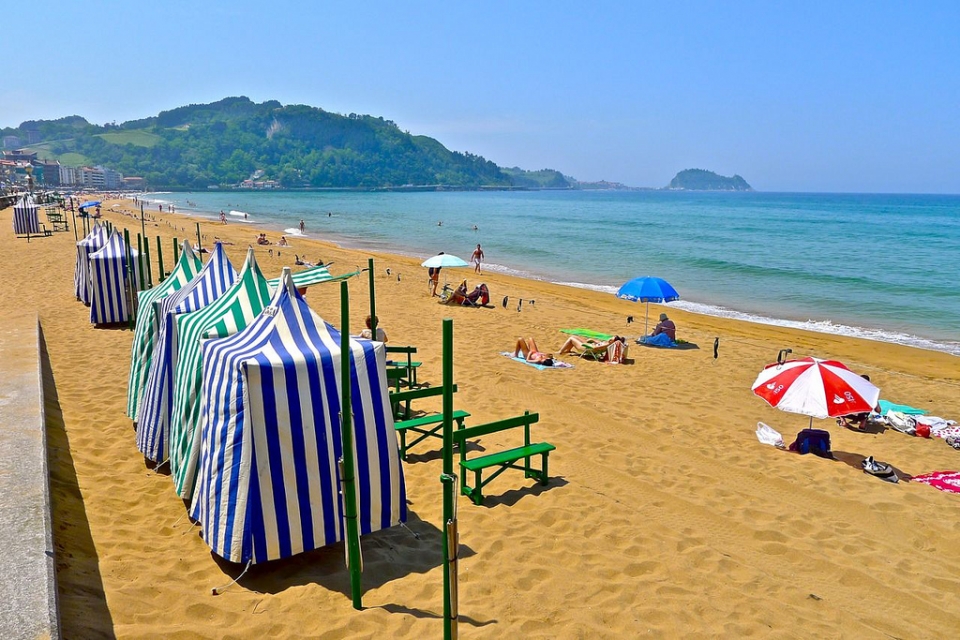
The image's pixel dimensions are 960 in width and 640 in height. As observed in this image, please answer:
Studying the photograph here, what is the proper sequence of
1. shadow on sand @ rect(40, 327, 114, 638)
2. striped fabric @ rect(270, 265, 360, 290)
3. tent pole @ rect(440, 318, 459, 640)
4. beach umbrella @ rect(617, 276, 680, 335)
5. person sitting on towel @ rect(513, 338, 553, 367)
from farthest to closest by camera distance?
beach umbrella @ rect(617, 276, 680, 335) → person sitting on towel @ rect(513, 338, 553, 367) → striped fabric @ rect(270, 265, 360, 290) → shadow on sand @ rect(40, 327, 114, 638) → tent pole @ rect(440, 318, 459, 640)

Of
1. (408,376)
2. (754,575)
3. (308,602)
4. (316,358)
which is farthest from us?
(408,376)

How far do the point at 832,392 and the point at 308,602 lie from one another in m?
5.53

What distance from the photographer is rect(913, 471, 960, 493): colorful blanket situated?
21.8ft

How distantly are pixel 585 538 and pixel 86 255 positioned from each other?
12654 millimetres

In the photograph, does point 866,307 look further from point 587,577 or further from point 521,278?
point 587,577

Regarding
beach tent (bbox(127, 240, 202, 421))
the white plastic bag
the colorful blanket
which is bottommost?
the colorful blanket

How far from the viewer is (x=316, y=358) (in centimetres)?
448

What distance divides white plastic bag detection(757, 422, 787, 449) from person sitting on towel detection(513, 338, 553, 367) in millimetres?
3636

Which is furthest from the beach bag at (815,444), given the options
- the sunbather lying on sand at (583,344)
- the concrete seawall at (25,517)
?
the concrete seawall at (25,517)

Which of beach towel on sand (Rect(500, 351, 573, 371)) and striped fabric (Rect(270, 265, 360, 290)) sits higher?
striped fabric (Rect(270, 265, 360, 290))

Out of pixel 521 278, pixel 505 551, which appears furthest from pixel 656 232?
pixel 505 551

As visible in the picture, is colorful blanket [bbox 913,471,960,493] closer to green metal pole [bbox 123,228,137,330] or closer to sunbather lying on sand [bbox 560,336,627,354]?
sunbather lying on sand [bbox 560,336,627,354]

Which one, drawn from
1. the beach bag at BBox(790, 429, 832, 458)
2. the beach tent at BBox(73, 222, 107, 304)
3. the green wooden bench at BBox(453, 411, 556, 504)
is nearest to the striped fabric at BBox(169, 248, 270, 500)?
the green wooden bench at BBox(453, 411, 556, 504)

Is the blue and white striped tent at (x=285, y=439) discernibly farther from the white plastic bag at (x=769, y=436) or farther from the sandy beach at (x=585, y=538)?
the white plastic bag at (x=769, y=436)
